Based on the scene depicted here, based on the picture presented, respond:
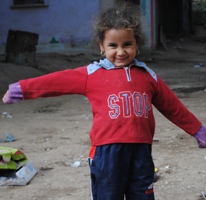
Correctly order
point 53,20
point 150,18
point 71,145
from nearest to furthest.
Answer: point 71,145, point 53,20, point 150,18

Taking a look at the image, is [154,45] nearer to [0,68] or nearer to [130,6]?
[0,68]

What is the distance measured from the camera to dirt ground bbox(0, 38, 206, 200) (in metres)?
4.38

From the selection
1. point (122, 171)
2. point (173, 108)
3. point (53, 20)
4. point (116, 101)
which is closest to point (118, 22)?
point (116, 101)

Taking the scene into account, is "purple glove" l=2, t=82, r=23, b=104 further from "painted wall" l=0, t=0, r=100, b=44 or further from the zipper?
"painted wall" l=0, t=0, r=100, b=44

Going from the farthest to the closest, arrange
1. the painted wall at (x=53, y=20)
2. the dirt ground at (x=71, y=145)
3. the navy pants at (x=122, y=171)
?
1. the painted wall at (x=53, y=20)
2. the dirt ground at (x=71, y=145)
3. the navy pants at (x=122, y=171)

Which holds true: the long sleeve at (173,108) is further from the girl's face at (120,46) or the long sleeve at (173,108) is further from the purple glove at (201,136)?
the girl's face at (120,46)

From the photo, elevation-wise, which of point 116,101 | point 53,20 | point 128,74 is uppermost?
point 128,74

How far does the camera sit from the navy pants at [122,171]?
2865 mm

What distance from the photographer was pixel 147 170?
2920mm

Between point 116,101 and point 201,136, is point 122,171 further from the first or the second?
point 201,136

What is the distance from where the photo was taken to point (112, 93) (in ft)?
9.53

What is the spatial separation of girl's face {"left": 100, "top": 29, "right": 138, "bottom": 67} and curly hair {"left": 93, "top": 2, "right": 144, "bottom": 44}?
3cm

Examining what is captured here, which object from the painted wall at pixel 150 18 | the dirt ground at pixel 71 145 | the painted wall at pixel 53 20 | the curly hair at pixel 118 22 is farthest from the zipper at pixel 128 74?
the painted wall at pixel 150 18

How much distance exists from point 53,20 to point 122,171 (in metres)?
14.0
